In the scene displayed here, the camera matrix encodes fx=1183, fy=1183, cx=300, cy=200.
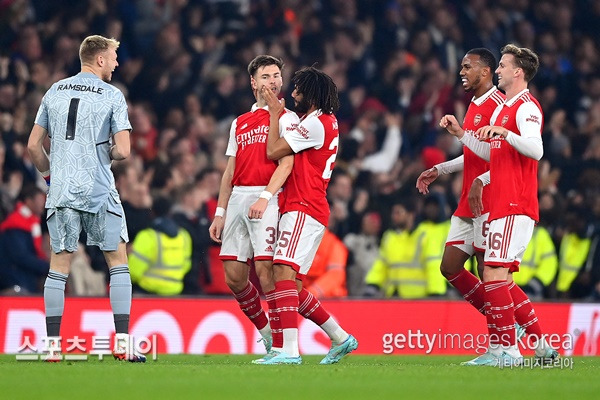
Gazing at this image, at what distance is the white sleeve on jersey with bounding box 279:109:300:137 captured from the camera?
8.89 meters

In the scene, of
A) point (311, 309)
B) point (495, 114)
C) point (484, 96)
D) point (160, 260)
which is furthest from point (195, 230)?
point (495, 114)

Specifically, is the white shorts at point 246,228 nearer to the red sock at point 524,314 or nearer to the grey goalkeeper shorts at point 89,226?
the grey goalkeeper shorts at point 89,226

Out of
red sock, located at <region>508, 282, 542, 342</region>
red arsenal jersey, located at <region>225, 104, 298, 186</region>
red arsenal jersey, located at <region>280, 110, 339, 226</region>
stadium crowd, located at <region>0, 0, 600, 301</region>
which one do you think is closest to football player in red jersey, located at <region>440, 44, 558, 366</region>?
red sock, located at <region>508, 282, 542, 342</region>

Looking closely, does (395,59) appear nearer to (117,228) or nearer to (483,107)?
(483,107)

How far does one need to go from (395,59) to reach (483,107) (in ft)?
28.9

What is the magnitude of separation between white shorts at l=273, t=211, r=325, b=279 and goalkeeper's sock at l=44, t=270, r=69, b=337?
1568 millimetres

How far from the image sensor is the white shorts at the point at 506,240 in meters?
8.75

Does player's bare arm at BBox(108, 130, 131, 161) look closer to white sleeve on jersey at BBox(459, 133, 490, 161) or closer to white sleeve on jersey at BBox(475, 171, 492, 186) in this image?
white sleeve on jersey at BBox(459, 133, 490, 161)

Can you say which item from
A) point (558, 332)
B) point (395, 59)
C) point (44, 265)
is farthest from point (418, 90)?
point (44, 265)

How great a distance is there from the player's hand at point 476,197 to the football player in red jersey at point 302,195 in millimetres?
1153

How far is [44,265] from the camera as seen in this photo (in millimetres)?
12461

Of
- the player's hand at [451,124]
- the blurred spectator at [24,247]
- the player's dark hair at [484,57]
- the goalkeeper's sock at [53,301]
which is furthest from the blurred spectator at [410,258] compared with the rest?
the goalkeeper's sock at [53,301]

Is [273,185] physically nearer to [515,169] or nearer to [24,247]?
[515,169]

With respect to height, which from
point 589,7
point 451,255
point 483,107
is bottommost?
point 451,255
